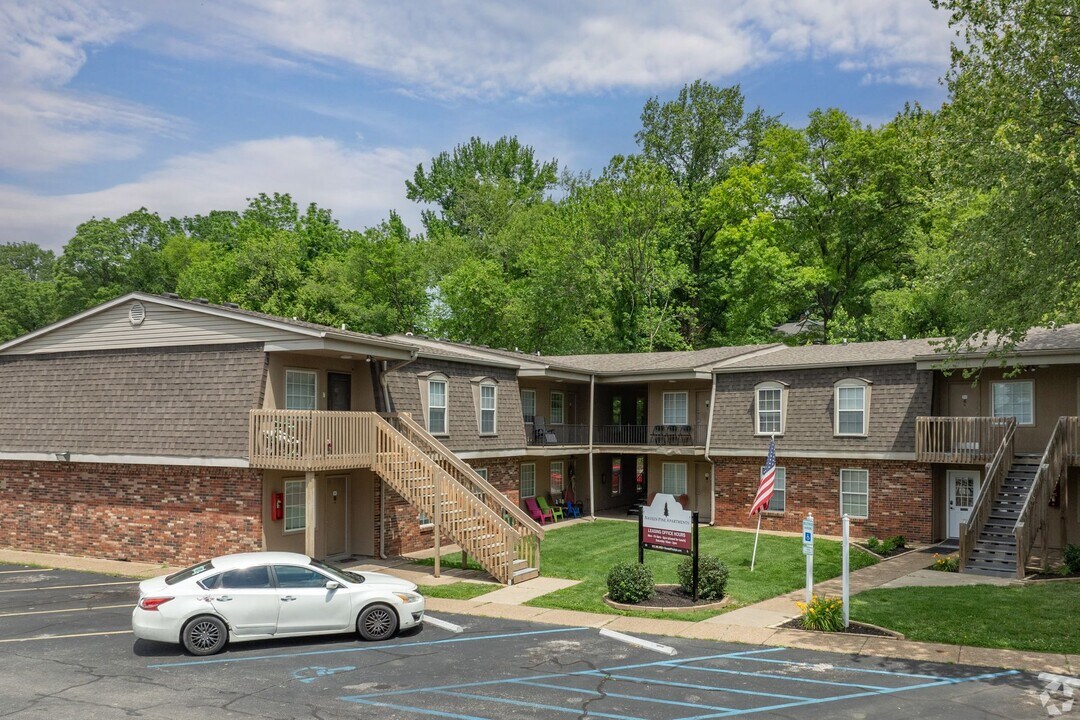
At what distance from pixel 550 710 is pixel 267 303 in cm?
4090

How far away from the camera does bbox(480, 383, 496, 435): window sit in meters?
27.3

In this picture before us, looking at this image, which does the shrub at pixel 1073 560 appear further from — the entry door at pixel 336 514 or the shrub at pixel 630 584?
the entry door at pixel 336 514

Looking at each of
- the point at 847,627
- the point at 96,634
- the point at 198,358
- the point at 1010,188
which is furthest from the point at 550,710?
the point at 198,358

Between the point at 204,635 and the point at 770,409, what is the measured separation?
20.1 m

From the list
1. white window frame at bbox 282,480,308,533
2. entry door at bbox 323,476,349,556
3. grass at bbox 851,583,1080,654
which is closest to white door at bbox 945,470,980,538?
grass at bbox 851,583,1080,654

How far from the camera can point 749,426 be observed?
2902 cm

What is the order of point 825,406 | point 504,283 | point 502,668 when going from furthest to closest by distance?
point 504,283 → point 825,406 → point 502,668

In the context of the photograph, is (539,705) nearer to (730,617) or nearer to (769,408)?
(730,617)

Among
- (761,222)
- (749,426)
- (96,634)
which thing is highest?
(761,222)

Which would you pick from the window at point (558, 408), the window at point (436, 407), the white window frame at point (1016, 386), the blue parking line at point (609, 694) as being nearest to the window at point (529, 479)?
the window at point (558, 408)

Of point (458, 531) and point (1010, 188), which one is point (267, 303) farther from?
point (1010, 188)

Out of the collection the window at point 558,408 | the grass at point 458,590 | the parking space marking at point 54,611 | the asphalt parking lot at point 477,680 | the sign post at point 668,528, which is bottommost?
the parking space marking at point 54,611

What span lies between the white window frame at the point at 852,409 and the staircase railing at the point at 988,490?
3.50 meters

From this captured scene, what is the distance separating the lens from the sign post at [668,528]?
17.8 m
